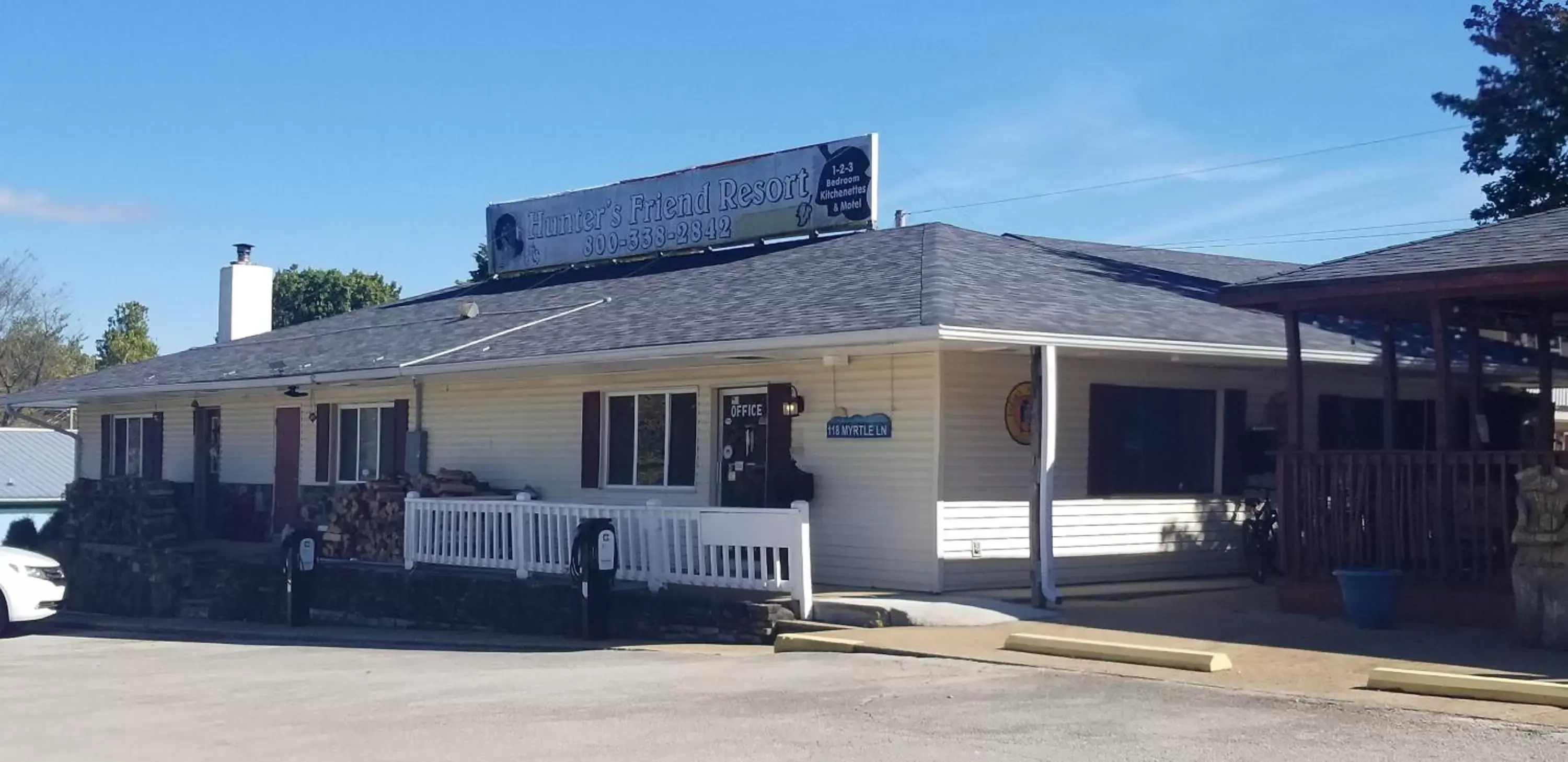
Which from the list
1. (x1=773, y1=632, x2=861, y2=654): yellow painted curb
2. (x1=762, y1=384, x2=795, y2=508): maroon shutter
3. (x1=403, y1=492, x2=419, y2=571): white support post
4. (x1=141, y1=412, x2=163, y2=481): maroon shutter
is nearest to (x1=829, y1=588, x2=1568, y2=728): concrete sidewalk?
(x1=773, y1=632, x2=861, y2=654): yellow painted curb

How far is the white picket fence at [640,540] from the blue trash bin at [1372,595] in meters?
4.51

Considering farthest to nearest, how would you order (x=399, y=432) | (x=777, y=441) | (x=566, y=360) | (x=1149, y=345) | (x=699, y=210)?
(x=699, y=210), (x=399, y=432), (x=566, y=360), (x=777, y=441), (x=1149, y=345)

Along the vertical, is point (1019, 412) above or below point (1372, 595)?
above

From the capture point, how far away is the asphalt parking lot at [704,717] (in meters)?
8.00

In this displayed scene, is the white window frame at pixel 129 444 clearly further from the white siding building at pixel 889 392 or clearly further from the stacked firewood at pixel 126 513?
the white siding building at pixel 889 392

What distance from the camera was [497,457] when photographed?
19.8m

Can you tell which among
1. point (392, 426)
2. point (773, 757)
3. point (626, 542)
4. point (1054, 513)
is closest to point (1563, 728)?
point (773, 757)

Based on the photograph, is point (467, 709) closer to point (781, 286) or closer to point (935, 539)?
point (935, 539)

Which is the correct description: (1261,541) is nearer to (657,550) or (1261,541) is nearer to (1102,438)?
(1102,438)

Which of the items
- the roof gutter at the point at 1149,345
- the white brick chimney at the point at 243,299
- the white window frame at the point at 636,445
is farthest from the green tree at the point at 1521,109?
the white brick chimney at the point at 243,299

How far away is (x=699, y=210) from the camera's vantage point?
872 inches

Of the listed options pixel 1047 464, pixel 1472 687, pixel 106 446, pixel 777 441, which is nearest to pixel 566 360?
pixel 777 441

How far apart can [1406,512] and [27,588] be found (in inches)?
625

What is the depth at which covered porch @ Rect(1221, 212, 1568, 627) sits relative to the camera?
474 inches
